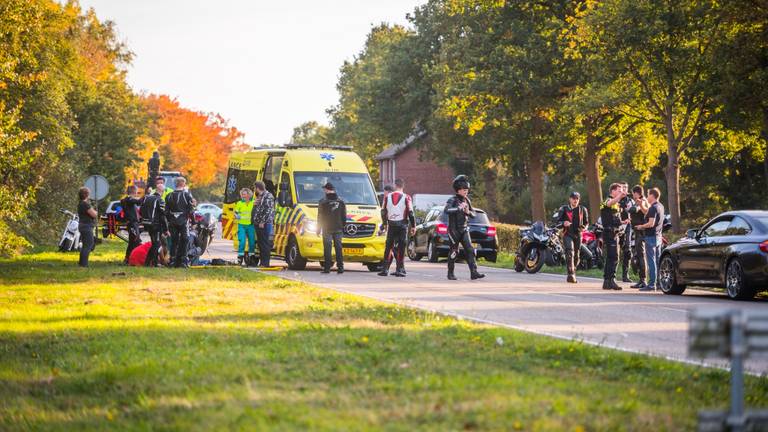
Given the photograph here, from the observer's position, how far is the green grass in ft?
24.3

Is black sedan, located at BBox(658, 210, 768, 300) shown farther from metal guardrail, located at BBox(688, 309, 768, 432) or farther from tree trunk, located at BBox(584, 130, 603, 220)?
tree trunk, located at BBox(584, 130, 603, 220)

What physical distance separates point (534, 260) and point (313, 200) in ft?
18.3

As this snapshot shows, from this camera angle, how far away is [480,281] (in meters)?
23.6

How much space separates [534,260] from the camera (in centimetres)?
2861

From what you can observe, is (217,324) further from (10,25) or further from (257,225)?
(10,25)

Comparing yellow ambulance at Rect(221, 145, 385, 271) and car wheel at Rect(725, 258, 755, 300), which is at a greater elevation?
yellow ambulance at Rect(221, 145, 385, 271)

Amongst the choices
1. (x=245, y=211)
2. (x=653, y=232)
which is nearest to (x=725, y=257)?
(x=653, y=232)

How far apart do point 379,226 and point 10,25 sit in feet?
41.5

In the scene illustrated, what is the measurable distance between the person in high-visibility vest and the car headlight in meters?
1.82

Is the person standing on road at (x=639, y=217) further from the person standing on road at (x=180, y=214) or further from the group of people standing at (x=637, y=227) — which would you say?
the person standing on road at (x=180, y=214)

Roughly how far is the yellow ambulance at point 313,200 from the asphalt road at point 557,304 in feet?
1.97

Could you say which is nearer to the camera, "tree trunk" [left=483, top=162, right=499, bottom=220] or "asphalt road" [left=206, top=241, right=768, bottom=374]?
"asphalt road" [left=206, top=241, right=768, bottom=374]

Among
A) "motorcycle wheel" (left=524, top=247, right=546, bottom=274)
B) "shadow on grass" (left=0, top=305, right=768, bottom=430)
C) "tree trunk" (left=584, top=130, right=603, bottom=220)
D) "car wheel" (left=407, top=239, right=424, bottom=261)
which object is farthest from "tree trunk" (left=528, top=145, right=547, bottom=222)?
"shadow on grass" (left=0, top=305, right=768, bottom=430)

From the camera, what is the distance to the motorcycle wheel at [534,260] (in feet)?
93.0
